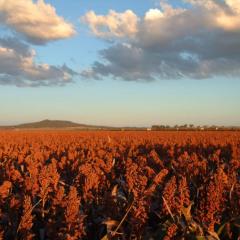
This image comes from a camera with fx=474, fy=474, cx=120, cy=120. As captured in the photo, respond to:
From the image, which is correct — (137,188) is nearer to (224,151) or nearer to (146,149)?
(224,151)

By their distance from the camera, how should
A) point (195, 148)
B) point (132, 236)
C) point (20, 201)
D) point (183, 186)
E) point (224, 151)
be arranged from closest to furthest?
point (132, 236) → point (183, 186) → point (20, 201) → point (224, 151) → point (195, 148)

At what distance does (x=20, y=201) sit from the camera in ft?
18.1

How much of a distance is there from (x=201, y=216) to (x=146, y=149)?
37.4 feet

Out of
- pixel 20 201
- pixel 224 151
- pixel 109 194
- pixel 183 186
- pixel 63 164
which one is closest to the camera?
pixel 183 186

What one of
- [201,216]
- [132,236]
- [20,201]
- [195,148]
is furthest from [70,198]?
[195,148]

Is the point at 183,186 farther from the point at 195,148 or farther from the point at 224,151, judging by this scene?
the point at 195,148

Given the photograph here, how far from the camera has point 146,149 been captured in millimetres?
15672

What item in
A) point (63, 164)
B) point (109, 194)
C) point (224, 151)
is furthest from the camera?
point (224, 151)

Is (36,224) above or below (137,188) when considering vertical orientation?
below

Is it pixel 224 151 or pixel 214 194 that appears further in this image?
pixel 224 151

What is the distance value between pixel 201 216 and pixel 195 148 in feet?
Answer: 35.9

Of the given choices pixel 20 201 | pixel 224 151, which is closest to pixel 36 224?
pixel 20 201

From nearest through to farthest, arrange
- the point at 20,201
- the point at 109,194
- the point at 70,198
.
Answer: the point at 70,198 < the point at 109,194 < the point at 20,201

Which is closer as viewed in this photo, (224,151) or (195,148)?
(224,151)
